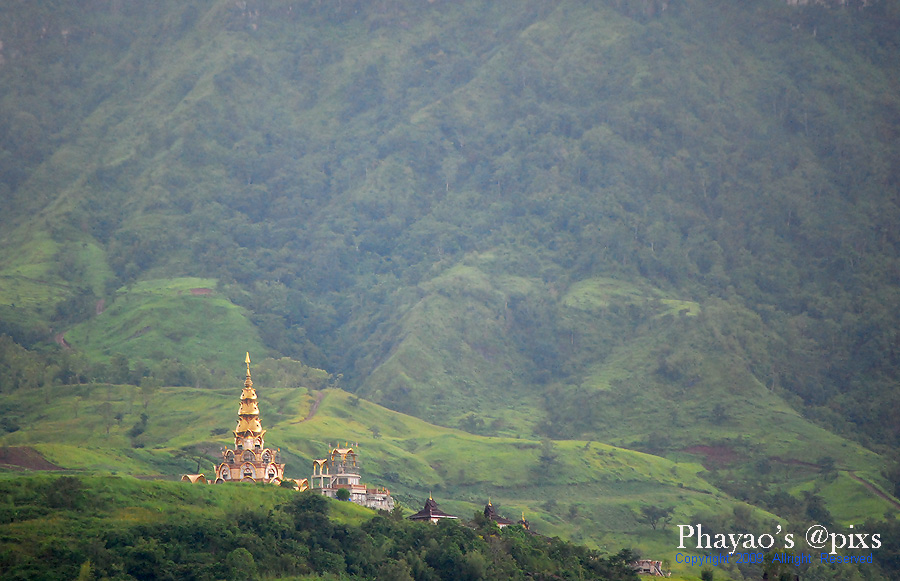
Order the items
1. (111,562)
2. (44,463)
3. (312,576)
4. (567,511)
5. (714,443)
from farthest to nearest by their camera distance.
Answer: (714,443) → (567,511) → (44,463) → (312,576) → (111,562)

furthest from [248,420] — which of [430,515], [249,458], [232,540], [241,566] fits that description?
[241,566]

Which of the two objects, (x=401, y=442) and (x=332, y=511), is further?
(x=401, y=442)

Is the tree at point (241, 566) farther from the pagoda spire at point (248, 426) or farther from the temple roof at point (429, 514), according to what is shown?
the temple roof at point (429, 514)

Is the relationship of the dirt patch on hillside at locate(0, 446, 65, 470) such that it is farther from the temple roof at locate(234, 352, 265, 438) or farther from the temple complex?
the temple roof at locate(234, 352, 265, 438)

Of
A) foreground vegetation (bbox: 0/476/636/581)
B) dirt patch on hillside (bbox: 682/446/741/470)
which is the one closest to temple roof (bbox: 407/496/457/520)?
foreground vegetation (bbox: 0/476/636/581)

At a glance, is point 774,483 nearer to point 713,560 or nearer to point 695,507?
point 695,507

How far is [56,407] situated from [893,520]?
97.4 metres

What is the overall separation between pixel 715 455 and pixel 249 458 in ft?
298

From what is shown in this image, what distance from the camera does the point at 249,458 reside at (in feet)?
384

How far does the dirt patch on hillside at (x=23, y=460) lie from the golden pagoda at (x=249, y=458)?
61.6 ft

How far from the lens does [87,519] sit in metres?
98.4

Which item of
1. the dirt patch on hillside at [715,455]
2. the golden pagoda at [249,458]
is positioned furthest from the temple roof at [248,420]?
the dirt patch on hillside at [715,455]

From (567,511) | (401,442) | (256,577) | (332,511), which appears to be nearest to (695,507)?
(567,511)

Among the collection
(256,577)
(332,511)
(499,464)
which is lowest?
(256,577)
